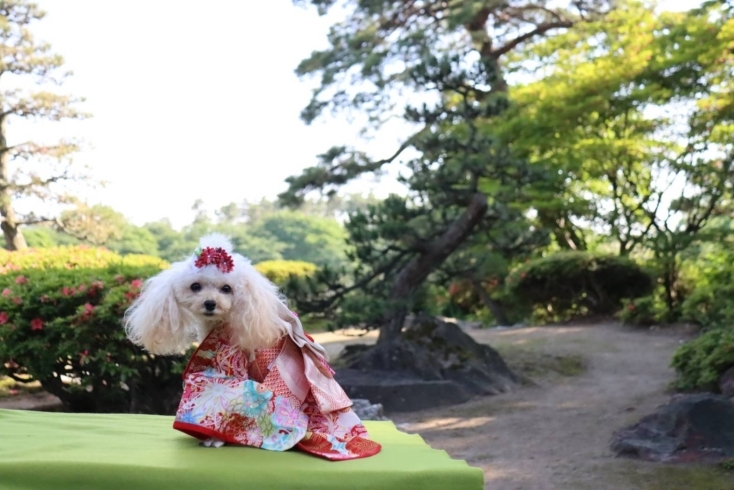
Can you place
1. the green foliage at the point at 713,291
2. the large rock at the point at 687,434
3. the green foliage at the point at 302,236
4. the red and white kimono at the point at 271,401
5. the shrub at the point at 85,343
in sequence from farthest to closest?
1. the green foliage at the point at 302,236
2. the green foliage at the point at 713,291
3. the shrub at the point at 85,343
4. the large rock at the point at 687,434
5. the red and white kimono at the point at 271,401

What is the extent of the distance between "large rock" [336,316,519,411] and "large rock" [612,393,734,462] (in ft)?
7.63

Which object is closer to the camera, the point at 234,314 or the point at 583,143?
the point at 234,314

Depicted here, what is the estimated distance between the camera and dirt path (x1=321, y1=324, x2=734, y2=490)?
3.84 m

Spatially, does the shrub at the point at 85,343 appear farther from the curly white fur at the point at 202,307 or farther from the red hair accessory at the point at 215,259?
the red hair accessory at the point at 215,259

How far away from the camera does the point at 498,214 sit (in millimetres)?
7703

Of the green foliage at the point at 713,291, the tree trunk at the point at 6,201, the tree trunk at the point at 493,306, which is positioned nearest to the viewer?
the green foliage at the point at 713,291

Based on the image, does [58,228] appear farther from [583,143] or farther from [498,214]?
[583,143]

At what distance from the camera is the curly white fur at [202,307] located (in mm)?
2426

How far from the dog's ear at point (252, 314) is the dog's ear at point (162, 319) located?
0.18 meters

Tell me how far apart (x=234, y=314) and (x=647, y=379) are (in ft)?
19.2

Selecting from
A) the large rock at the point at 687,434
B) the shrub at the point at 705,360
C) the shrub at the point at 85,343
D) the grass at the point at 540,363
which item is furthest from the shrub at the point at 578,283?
the shrub at the point at 85,343

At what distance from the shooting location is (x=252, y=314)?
2418 mm

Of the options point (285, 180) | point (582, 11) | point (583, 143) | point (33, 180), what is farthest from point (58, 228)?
point (582, 11)

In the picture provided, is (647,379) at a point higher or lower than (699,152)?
lower
